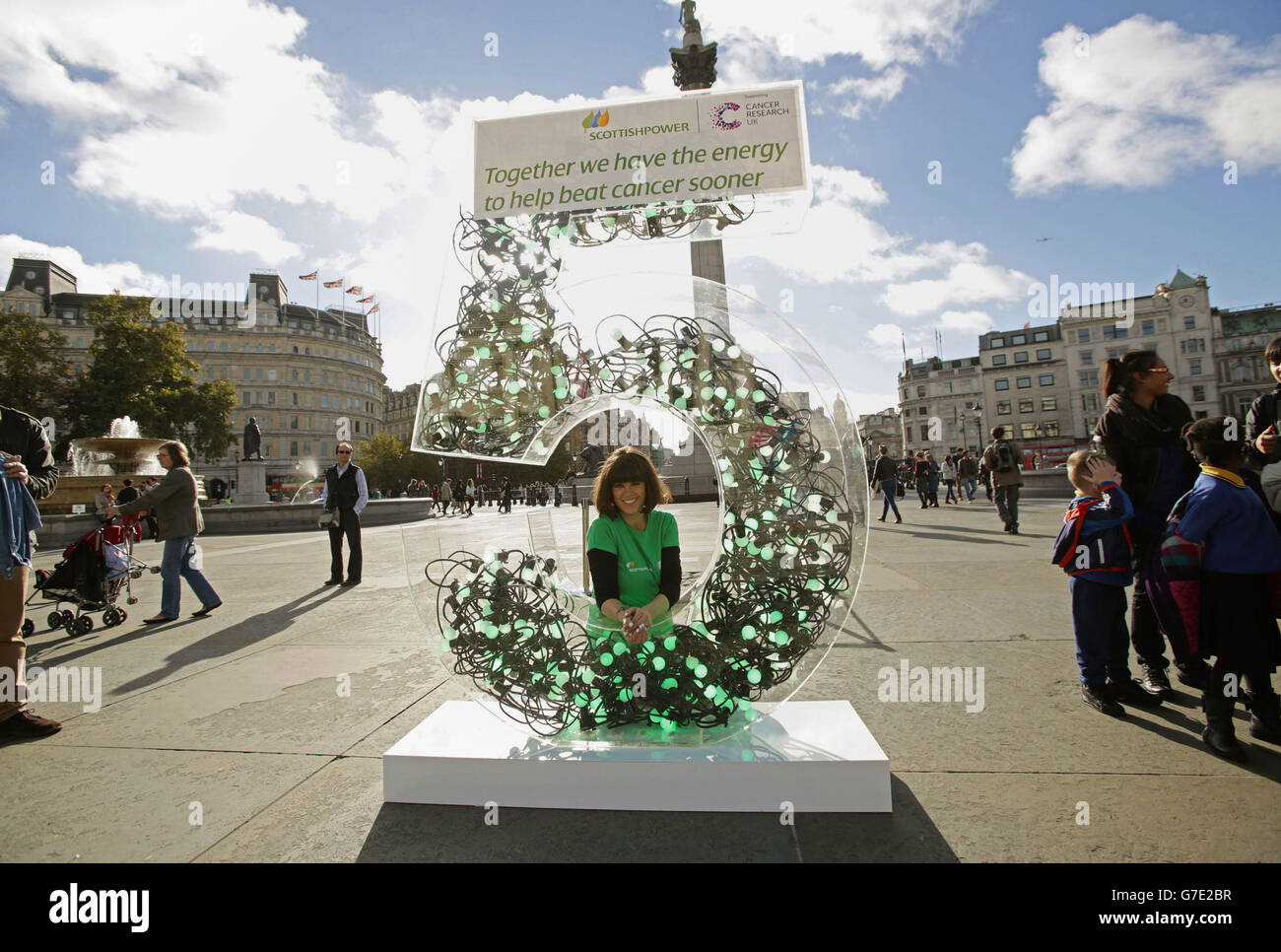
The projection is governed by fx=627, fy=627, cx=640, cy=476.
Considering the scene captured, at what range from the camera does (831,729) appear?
2795 millimetres

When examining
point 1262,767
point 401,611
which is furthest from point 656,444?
point 401,611

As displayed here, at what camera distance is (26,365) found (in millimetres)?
31984

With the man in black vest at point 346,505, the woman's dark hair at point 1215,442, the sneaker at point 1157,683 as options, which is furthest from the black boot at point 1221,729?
the man in black vest at point 346,505

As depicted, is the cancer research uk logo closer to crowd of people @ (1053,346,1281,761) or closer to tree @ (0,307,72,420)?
crowd of people @ (1053,346,1281,761)

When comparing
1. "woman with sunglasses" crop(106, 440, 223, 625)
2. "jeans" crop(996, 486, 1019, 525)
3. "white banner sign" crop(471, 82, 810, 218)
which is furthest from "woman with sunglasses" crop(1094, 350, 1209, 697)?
"woman with sunglasses" crop(106, 440, 223, 625)

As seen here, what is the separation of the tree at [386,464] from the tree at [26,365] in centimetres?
3107

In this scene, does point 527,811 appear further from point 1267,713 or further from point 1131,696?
point 1267,713

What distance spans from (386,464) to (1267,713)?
70.2m

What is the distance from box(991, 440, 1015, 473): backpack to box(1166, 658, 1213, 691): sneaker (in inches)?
331

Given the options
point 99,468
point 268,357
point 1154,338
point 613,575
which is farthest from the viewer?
point 268,357

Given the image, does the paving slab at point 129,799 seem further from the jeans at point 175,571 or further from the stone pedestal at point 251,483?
the stone pedestal at point 251,483

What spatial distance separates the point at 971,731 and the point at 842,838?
1.27 meters

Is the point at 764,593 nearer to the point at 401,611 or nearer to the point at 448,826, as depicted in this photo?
the point at 448,826

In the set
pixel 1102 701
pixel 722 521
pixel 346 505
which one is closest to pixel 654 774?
pixel 722 521
